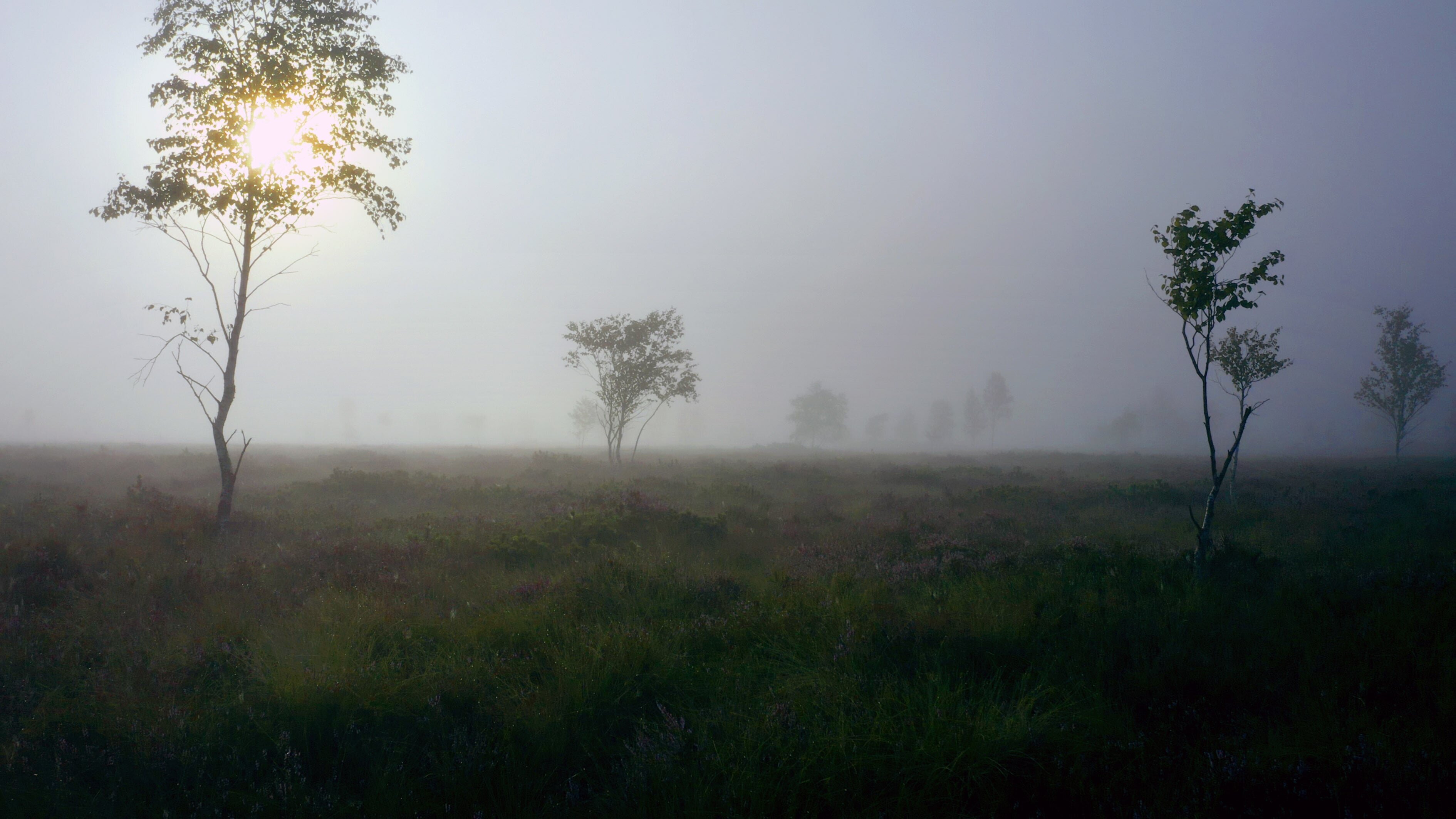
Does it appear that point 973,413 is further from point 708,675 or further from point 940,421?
point 708,675

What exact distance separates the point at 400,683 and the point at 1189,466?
42.5 m

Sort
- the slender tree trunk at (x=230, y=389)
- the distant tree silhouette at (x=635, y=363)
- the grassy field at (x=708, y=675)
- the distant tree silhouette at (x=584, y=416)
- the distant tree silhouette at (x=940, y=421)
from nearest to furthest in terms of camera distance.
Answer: the grassy field at (x=708, y=675) → the slender tree trunk at (x=230, y=389) → the distant tree silhouette at (x=635, y=363) → the distant tree silhouette at (x=584, y=416) → the distant tree silhouette at (x=940, y=421)

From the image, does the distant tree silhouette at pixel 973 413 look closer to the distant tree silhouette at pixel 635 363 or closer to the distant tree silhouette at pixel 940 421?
the distant tree silhouette at pixel 940 421

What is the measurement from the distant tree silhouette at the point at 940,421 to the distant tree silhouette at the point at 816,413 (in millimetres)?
21136

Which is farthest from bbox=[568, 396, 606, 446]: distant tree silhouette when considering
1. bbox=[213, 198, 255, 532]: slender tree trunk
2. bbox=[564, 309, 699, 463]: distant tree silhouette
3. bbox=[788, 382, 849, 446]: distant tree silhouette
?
bbox=[213, 198, 255, 532]: slender tree trunk

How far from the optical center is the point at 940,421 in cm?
11819

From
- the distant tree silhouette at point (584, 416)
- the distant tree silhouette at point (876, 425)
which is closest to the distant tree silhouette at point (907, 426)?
the distant tree silhouette at point (876, 425)

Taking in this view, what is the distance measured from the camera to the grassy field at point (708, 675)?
141 inches

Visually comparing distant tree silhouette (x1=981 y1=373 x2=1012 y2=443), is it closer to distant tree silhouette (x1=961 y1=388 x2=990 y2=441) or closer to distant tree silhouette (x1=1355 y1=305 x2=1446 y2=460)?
distant tree silhouette (x1=961 y1=388 x2=990 y2=441)

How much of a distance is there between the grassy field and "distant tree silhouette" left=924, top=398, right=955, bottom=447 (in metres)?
111

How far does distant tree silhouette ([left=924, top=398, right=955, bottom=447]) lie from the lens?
117 meters

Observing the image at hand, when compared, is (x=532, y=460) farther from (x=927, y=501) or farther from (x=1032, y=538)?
(x=1032, y=538)

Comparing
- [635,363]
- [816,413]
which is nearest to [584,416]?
[816,413]

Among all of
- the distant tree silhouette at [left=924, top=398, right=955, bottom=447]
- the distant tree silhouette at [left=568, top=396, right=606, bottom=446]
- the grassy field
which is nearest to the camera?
the grassy field
